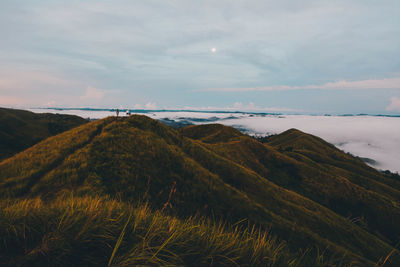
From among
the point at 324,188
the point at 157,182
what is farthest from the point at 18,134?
the point at 324,188

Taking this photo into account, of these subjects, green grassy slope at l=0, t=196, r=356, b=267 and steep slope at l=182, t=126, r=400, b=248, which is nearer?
green grassy slope at l=0, t=196, r=356, b=267

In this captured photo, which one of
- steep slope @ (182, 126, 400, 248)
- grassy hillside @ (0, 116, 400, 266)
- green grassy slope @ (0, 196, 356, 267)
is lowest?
steep slope @ (182, 126, 400, 248)

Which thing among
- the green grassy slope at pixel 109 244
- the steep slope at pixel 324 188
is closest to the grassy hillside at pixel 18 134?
the steep slope at pixel 324 188

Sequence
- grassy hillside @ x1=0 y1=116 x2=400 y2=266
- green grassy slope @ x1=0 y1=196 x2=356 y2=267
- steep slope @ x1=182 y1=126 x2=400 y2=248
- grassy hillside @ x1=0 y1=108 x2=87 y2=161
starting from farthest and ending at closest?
grassy hillside @ x1=0 y1=108 x2=87 y2=161, steep slope @ x1=182 y1=126 x2=400 y2=248, grassy hillside @ x1=0 y1=116 x2=400 y2=266, green grassy slope @ x1=0 y1=196 x2=356 y2=267

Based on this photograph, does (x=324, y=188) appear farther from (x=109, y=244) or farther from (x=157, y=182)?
(x=109, y=244)

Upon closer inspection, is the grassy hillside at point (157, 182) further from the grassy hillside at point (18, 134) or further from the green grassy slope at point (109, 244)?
the grassy hillside at point (18, 134)

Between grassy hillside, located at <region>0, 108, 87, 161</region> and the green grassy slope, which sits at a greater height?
the green grassy slope

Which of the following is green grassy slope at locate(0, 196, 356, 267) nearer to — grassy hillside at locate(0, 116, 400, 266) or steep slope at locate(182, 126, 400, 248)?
→ grassy hillside at locate(0, 116, 400, 266)

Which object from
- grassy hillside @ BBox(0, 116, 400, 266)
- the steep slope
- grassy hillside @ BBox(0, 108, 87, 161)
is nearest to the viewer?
grassy hillside @ BBox(0, 116, 400, 266)

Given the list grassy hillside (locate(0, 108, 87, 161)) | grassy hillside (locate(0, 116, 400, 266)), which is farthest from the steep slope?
grassy hillside (locate(0, 108, 87, 161))

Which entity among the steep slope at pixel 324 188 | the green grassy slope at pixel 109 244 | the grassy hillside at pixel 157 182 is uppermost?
the green grassy slope at pixel 109 244

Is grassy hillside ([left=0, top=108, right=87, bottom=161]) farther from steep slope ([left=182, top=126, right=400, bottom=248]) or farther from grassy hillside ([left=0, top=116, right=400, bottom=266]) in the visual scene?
steep slope ([left=182, top=126, right=400, bottom=248])

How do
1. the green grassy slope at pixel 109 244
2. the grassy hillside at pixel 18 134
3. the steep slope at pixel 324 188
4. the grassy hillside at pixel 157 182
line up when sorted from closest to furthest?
1. the green grassy slope at pixel 109 244
2. the grassy hillside at pixel 157 182
3. the steep slope at pixel 324 188
4. the grassy hillside at pixel 18 134

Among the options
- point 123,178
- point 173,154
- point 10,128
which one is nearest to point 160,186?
point 123,178
